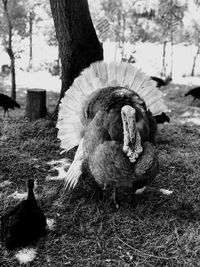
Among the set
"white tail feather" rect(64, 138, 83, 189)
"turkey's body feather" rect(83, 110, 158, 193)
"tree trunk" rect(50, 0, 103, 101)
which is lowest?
"white tail feather" rect(64, 138, 83, 189)

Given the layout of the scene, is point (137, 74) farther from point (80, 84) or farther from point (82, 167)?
point (82, 167)

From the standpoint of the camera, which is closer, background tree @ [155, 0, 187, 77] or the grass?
the grass

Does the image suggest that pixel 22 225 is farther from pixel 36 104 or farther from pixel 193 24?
pixel 193 24

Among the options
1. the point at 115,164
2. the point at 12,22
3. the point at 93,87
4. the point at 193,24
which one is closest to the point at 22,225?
the point at 115,164

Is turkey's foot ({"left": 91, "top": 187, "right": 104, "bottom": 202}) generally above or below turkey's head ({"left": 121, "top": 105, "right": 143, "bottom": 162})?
below

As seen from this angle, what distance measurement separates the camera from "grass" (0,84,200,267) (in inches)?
100

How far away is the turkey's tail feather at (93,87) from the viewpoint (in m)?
3.79

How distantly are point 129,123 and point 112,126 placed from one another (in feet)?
0.65

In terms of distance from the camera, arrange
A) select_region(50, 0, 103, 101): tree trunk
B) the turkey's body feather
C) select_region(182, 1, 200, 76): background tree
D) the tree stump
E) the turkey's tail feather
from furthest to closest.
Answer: select_region(182, 1, 200, 76): background tree, the tree stump, select_region(50, 0, 103, 101): tree trunk, the turkey's tail feather, the turkey's body feather

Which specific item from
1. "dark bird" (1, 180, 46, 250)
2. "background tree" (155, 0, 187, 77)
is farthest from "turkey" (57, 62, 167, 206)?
"background tree" (155, 0, 187, 77)

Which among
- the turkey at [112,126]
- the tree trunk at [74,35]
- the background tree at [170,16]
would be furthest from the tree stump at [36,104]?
the background tree at [170,16]

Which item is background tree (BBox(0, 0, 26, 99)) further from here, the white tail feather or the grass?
the white tail feather

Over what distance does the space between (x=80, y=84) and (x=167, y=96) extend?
7.05 meters

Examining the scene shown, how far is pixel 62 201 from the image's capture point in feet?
10.6
